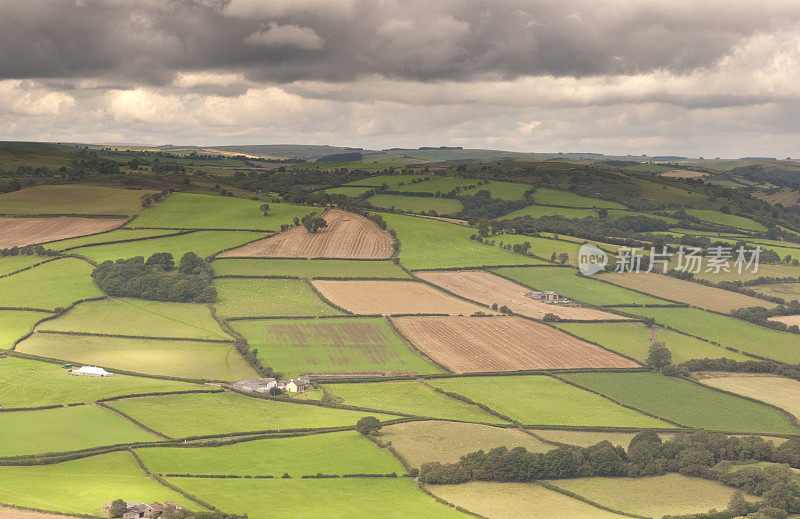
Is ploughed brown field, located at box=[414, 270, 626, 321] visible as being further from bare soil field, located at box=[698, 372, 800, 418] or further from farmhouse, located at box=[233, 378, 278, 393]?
farmhouse, located at box=[233, 378, 278, 393]

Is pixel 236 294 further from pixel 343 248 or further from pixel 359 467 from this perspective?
pixel 359 467

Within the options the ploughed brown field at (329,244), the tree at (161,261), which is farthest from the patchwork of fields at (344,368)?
the tree at (161,261)

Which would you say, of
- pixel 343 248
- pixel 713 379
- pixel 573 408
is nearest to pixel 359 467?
pixel 573 408

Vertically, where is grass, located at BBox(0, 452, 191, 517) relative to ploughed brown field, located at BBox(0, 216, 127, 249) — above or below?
below

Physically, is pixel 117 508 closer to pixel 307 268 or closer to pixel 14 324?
pixel 14 324

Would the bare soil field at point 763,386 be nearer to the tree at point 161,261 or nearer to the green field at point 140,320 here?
the green field at point 140,320

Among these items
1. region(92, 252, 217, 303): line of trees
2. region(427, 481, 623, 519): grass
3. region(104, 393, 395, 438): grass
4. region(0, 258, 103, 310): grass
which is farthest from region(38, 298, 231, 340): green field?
region(427, 481, 623, 519): grass
